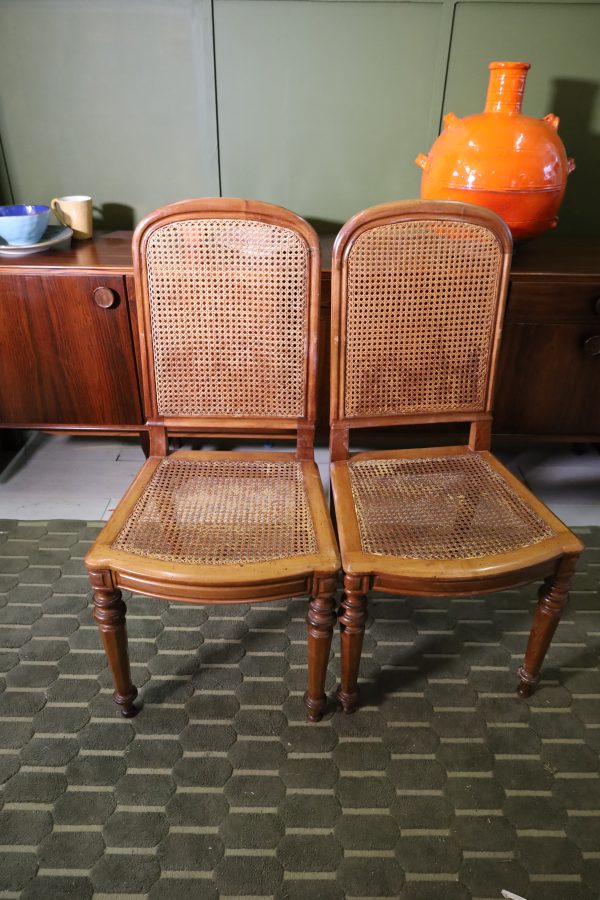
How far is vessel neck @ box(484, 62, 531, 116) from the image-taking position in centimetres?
168

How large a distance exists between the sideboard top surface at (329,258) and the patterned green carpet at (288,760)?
932mm

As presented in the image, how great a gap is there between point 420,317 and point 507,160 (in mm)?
600

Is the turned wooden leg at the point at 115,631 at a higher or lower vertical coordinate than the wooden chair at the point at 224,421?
lower

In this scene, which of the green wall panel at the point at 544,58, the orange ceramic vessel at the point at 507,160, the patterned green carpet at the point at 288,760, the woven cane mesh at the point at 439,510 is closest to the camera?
the patterned green carpet at the point at 288,760

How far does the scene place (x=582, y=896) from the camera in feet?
3.63

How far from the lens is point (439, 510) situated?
1360 millimetres

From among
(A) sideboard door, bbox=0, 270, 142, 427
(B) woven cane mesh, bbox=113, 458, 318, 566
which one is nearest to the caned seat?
(B) woven cane mesh, bbox=113, 458, 318, 566

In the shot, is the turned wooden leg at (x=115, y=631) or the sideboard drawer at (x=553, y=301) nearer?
the turned wooden leg at (x=115, y=631)

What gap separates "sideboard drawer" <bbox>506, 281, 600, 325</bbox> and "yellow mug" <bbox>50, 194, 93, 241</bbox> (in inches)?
53.6

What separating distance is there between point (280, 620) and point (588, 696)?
2.60ft

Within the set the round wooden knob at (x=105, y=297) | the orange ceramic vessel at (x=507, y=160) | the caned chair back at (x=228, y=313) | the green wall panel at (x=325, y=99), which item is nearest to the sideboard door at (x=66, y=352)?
the round wooden knob at (x=105, y=297)

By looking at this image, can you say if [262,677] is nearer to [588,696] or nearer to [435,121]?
[588,696]

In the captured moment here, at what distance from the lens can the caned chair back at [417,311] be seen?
1348 millimetres

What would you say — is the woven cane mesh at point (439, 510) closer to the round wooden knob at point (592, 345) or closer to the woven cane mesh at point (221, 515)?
the woven cane mesh at point (221, 515)
